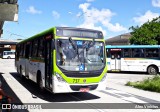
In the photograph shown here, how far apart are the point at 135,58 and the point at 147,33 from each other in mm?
15631

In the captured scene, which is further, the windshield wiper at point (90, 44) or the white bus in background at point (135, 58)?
the white bus in background at point (135, 58)

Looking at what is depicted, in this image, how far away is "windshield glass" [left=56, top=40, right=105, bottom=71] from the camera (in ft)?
37.2

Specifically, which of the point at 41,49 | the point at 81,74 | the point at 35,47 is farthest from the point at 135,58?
the point at 81,74

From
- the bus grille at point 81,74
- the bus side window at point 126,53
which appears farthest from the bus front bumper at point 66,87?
the bus side window at point 126,53

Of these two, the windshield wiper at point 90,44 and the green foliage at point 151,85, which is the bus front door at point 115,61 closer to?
the green foliage at point 151,85

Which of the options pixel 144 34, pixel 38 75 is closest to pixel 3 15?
pixel 38 75

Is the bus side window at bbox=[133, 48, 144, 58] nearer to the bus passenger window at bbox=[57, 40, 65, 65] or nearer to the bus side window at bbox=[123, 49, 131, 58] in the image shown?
the bus side window at bbox=[123, 49, 131, 58]

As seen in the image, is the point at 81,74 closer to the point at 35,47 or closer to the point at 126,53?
the point at 35,47

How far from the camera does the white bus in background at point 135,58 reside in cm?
2545

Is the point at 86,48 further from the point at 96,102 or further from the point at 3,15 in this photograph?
the point at 3,15

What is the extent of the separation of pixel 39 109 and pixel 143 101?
4184 mm

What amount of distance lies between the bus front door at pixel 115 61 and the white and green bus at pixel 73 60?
1451cm

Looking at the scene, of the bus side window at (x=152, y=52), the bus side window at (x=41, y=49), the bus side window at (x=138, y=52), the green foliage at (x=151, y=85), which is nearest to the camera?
the bus side window at (x=41, y=49)

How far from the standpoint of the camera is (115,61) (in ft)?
87.7
